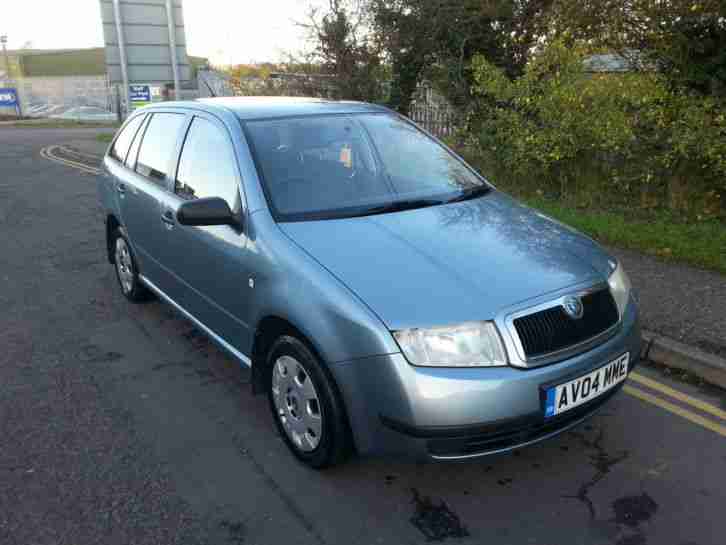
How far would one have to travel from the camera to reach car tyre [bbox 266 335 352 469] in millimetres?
2818

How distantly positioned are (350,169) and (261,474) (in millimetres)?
1793

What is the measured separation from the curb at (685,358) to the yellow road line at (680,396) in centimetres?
26

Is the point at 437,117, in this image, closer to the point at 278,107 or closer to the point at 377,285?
the point at 278,107

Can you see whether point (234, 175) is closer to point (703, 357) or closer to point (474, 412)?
point (474, 412)

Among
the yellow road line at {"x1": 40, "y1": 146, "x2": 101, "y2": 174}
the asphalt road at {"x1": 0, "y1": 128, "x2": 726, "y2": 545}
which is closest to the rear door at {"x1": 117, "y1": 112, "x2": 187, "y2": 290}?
the asphalt road at {"x1": 0, "y1": 128, "x2": 726, "y2": 545}

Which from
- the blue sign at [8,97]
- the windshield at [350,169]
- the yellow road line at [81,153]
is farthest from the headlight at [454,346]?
the blue sign at [8,97]

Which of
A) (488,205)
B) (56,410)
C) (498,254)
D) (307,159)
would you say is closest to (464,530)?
(498,254)

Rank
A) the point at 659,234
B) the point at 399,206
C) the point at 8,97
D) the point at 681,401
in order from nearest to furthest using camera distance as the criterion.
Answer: the point at 399,206 < the point at 681,401 < the point at 659,234 < the point at 8,97

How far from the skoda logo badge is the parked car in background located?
3972 centimetres

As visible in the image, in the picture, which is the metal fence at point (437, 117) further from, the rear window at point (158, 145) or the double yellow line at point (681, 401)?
the double yellow line at point (681, 401)

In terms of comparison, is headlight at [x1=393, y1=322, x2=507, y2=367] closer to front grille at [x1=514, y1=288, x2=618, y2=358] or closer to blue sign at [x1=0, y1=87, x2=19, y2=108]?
front grille at [x1=514, y1=288, x2=618, y2=358]

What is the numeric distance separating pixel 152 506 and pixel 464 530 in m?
1.41

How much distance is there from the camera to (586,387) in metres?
2.78

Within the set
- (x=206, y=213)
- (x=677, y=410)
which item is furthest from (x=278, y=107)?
(x=677, y=410)
